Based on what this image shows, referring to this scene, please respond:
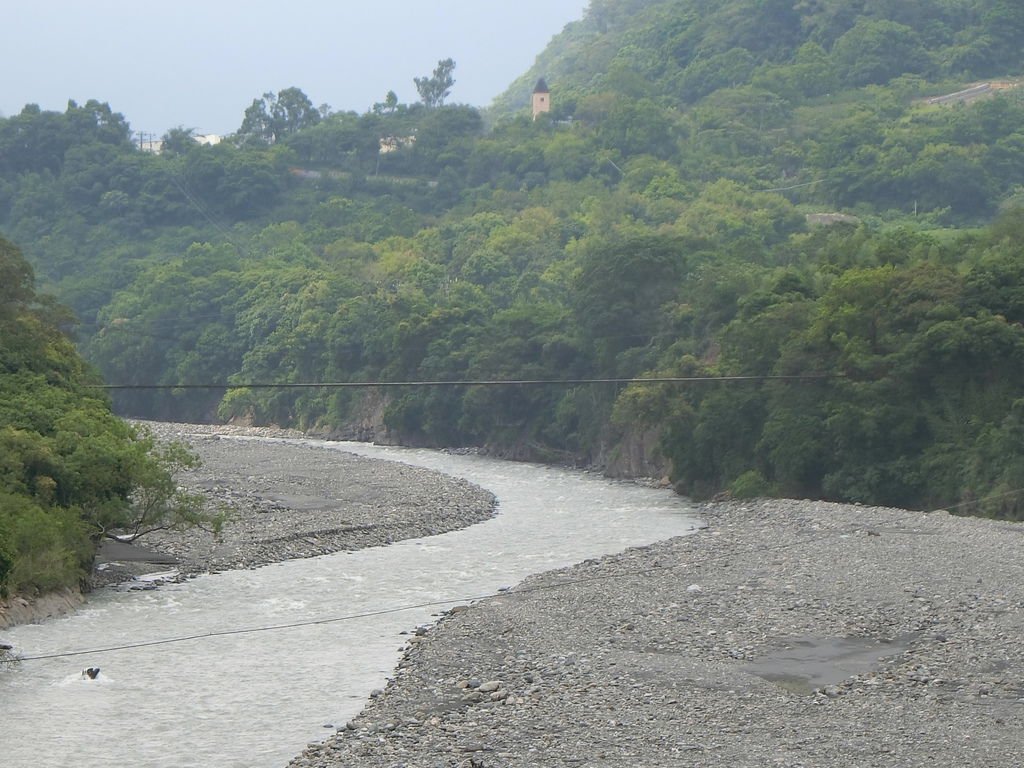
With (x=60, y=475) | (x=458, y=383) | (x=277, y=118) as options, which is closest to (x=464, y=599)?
(x=458, y=383)

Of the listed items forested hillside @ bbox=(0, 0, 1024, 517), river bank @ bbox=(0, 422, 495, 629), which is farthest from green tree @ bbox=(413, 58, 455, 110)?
river bank @ bbox=(0, 422, 495, 629)

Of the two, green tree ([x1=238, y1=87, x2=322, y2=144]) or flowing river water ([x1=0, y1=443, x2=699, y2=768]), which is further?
green tree ([x1=238, y1=87, x2=322, y2=144])

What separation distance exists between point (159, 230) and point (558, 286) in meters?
38.3

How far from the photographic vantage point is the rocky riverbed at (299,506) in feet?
112

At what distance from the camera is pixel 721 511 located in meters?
42.8

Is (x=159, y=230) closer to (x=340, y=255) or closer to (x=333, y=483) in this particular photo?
(x=340, y=255)

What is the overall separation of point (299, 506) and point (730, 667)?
22.7 m

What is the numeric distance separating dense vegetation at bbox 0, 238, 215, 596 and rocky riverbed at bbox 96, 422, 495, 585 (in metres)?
1.55

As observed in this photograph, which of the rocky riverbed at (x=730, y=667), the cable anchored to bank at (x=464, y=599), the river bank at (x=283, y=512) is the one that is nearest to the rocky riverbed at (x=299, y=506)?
the river bank at (x=283, y=512)

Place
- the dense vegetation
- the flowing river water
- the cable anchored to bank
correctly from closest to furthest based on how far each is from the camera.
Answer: the flowing river water, the cable anchored to bank, the dense vegetation

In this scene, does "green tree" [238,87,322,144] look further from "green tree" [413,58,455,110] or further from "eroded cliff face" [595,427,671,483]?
"eroded cliff face" [595,427,671,483]

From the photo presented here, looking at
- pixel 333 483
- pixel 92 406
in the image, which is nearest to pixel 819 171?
pixel 333 483

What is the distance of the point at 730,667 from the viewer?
2225cm

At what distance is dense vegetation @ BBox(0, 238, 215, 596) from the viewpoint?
88.2 feet
